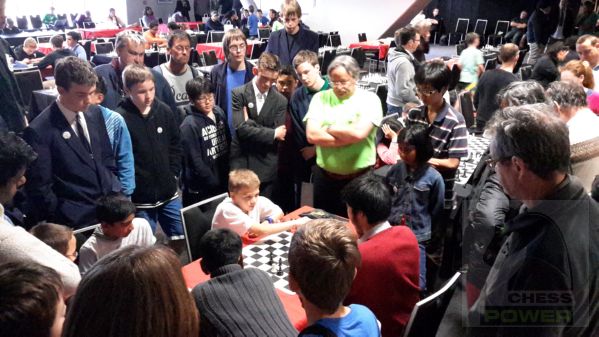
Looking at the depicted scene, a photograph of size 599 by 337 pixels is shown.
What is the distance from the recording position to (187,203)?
384cm

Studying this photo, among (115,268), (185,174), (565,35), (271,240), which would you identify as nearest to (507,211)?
(271,240)

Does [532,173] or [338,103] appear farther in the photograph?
[338,103]

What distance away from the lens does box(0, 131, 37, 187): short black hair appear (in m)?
2.08

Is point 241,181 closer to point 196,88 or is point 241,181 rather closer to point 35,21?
point 196,88

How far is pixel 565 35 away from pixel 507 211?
34.4 feet

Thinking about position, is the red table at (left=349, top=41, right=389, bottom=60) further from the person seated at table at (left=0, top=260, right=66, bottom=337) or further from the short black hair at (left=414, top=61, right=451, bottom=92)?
the person seated at table at (left=0, top=260, right=66, bottom=337)

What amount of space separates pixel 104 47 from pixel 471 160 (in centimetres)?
896

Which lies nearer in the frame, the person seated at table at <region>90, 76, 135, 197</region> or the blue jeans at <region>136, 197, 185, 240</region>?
the person seated at table at <region>90, 76, 135, 197</region>

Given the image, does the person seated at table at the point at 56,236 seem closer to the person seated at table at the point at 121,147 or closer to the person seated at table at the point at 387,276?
the person seated at table at the point at 121,147

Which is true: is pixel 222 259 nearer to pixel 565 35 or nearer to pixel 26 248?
pixel 26 248

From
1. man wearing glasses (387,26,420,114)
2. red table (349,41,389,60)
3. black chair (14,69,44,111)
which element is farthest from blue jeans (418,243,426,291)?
red table (349,41,389,60)

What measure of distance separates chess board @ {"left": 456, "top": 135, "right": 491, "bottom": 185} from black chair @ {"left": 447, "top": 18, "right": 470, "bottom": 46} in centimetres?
1339

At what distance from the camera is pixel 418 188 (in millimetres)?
2869

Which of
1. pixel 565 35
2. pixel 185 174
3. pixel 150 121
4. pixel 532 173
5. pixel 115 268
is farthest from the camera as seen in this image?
pixel 565 35
